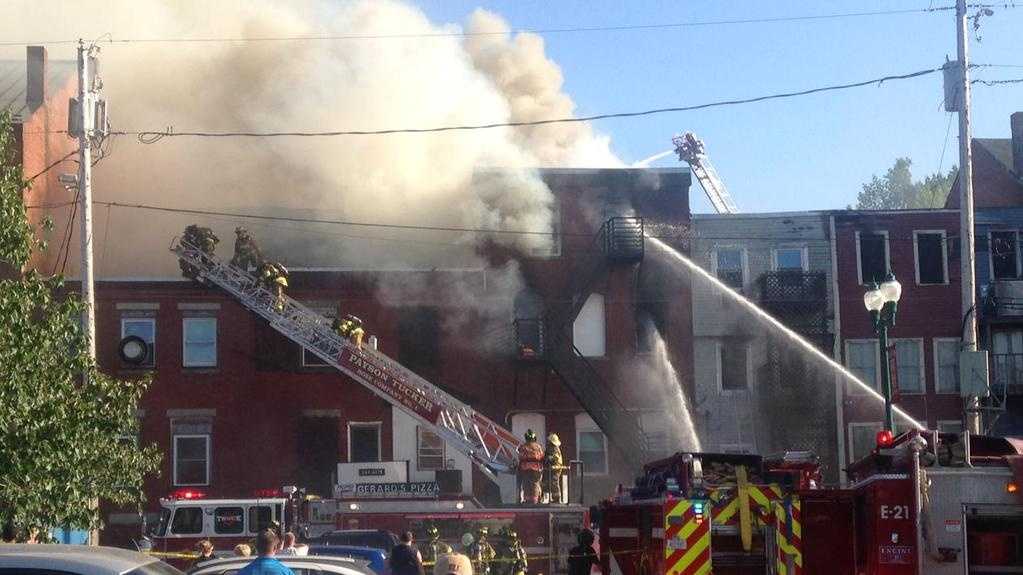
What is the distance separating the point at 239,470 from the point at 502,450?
9024 millimetres

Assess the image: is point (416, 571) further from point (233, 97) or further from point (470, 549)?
point (233, 97)

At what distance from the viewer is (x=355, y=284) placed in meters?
36.3

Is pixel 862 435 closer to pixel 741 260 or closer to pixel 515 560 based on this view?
pixel 741 260

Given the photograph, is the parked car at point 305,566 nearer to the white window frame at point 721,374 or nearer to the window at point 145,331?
the window at point 145,331

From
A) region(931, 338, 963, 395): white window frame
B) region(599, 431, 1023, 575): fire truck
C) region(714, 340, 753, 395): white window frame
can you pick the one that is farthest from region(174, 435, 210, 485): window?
region(599, 431, 1023, 575): fire truck

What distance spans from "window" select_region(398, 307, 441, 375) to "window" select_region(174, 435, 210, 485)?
5.40 metres

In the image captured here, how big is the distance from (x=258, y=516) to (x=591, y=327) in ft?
41.6

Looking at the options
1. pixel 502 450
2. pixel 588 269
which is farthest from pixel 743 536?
pixel 588 269

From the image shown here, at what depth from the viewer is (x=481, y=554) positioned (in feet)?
73.1

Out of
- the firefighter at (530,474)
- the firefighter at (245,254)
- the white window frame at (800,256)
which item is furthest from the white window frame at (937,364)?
the firefighter at (245,254)

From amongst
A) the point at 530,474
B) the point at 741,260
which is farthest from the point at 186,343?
the point at 741,260

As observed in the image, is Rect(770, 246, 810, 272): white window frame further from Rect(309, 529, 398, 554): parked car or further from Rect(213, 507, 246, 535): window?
Rect(309, 529, 398, 554): parked car

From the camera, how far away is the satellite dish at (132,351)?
35.3m

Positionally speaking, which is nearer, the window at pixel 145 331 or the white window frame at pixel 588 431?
the window at pixel 145 331
